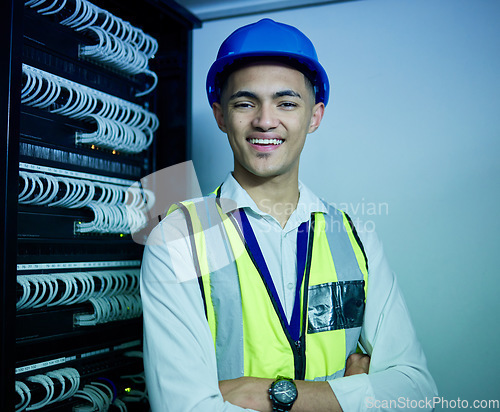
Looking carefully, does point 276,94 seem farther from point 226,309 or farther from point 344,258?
point 226,309

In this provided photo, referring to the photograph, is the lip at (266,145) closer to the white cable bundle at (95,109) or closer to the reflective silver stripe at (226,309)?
the reflective silver stripe at (226,309)

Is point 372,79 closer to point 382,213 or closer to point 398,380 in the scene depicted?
point 382,213

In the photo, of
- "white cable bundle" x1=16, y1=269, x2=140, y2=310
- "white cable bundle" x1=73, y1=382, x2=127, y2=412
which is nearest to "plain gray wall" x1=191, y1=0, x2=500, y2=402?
"white cable bundle" x1=16, y1=269, x2=140, y2=310

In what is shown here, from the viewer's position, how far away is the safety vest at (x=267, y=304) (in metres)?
1.80

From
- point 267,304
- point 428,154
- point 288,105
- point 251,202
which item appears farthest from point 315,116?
point 267,304

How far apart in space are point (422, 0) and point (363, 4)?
298mm

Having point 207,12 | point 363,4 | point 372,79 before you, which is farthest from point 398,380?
point 207,12

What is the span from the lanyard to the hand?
0.27 m

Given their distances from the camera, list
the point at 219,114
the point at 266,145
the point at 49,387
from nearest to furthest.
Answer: the point at 266,145 < the point at 49,387 < the point at 219,114

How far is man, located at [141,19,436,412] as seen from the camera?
169cm

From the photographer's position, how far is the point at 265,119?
196 centimetres

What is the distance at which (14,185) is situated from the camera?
6.01 feet

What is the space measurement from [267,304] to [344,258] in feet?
1.35

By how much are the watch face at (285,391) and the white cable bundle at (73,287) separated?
1033mm
